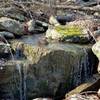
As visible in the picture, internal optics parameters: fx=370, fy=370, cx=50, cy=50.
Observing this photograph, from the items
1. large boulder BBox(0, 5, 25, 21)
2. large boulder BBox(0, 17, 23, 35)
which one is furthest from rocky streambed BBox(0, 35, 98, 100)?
large boulder BBox(0, 5, 25, 21)

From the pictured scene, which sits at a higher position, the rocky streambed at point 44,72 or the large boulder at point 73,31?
the large boulder at point 73,31

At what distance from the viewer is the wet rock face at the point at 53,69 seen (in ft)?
25.9

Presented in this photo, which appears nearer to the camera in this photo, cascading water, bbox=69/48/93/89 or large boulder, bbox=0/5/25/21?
cascading water, bbox=69/48/93/89

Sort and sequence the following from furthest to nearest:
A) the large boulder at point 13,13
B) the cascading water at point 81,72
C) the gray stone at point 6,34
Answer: the large boulder at point 13,13
the gray stone at point 6,34
the cascading water at point 81,72

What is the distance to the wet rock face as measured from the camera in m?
7.90

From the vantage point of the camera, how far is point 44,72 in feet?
26.1

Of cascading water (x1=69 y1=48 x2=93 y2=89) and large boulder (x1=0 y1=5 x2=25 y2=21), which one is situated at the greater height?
large boulder (x1=0 y1=5 x2=25 y2=21)

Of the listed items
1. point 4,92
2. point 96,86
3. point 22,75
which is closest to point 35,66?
point 22,75

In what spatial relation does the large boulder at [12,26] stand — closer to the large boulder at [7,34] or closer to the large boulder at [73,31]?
the large boulder at [7,34]

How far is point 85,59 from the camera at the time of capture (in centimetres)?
828

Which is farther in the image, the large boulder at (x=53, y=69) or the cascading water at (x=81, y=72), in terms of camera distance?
the cascading water at (x=81, y=72)

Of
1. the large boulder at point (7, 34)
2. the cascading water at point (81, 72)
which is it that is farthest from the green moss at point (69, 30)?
the large boulder at point (7, 34)

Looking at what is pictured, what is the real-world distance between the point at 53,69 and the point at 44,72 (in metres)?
0.22

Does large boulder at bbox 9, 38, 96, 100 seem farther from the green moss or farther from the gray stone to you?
the green moss
